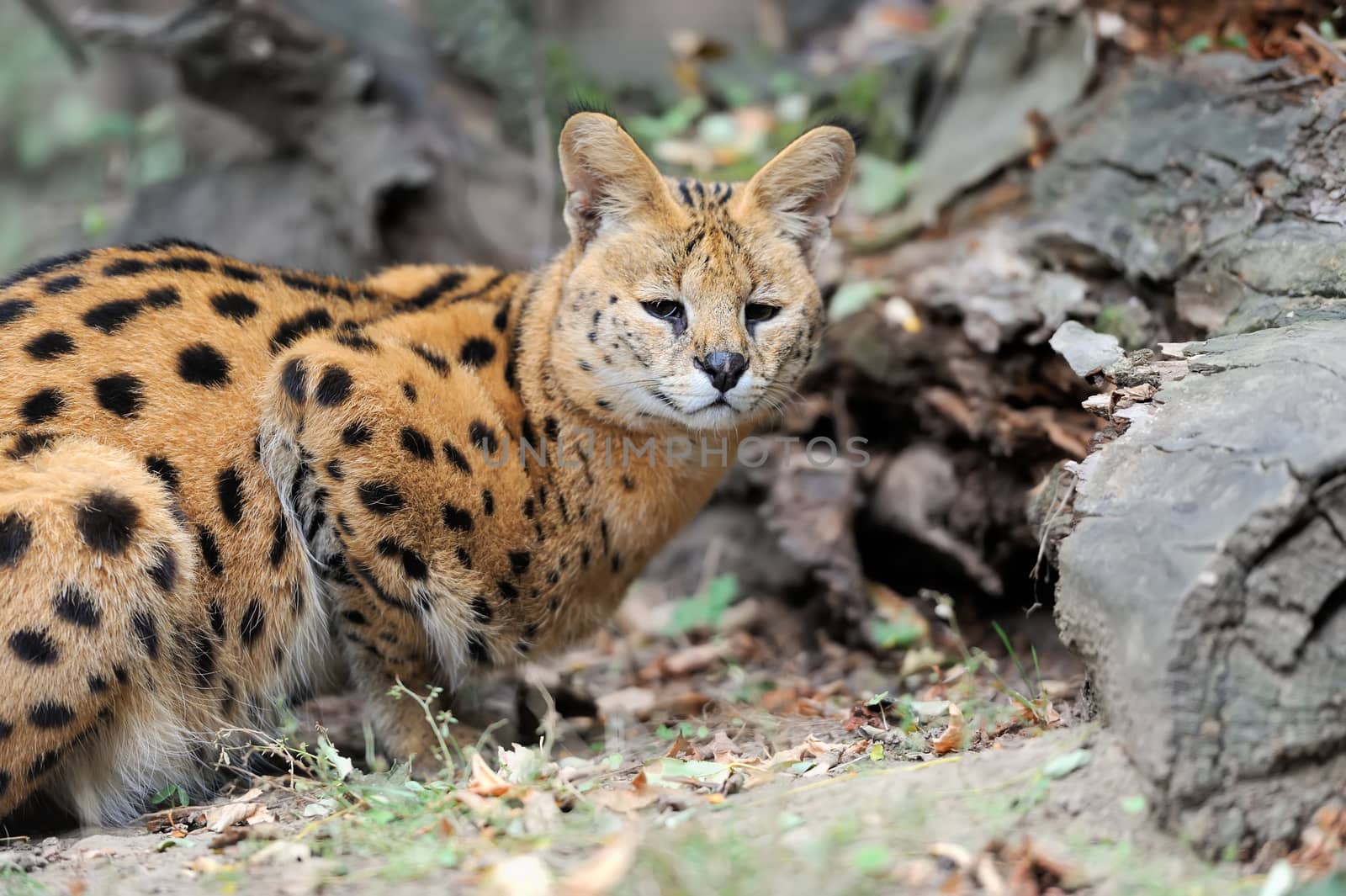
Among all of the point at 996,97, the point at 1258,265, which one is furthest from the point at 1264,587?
the point at 996,97

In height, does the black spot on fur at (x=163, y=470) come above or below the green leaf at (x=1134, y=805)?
above

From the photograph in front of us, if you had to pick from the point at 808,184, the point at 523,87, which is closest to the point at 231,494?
the point at 808,184

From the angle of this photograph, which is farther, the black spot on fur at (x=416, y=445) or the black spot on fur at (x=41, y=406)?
the black spot on fur at (x=416, y=445)

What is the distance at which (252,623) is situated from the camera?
14.9 ft

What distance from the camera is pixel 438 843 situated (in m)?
3.42

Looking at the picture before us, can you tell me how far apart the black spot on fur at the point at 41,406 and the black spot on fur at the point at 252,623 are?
3.22 ft

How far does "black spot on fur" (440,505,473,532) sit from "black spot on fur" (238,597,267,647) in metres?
0.77

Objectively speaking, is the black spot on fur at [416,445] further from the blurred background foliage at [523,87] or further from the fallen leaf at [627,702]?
the blurred background foliage at [523,87]

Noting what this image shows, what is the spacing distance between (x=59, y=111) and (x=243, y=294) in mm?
7066

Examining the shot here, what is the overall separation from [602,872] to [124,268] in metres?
3.37

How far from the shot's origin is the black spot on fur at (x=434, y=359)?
480 cm

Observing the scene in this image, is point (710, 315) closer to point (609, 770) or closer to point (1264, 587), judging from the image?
point (609, 770)

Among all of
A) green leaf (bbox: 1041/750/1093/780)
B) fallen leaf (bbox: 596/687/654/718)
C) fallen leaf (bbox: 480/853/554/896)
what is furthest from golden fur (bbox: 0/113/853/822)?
green leaf (bbox: 1041/750/1093/780)

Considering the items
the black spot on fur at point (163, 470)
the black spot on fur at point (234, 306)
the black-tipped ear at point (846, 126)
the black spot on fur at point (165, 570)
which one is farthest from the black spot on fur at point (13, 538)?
the black-tipped ear at point (846, 126)
